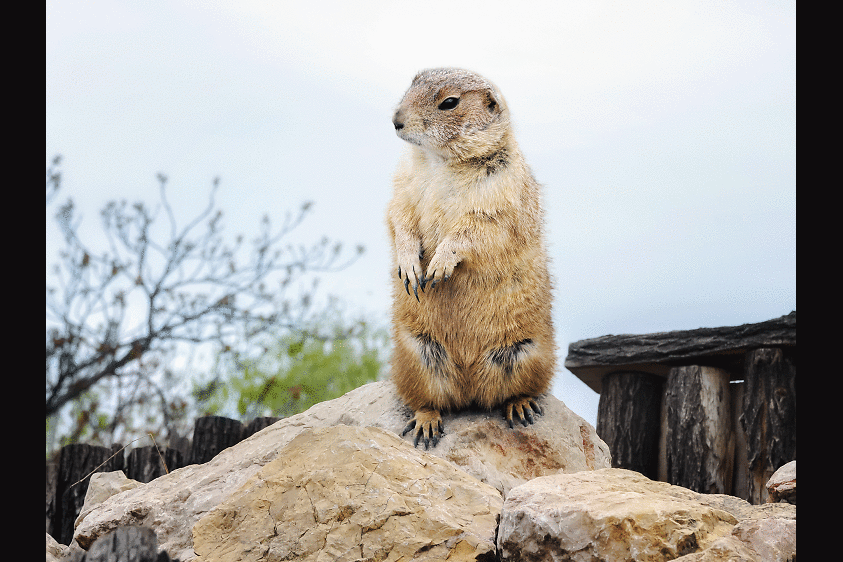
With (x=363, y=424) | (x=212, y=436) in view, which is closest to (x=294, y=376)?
(x=212, y=436)

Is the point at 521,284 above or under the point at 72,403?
above

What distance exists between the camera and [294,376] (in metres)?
7.40

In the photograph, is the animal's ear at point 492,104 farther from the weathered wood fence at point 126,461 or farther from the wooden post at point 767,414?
the wooden post at point 767,414

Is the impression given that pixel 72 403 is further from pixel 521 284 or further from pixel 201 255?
pixel 521 284

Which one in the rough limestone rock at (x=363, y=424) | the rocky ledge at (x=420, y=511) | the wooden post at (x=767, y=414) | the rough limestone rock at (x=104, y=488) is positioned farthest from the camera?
the wooden post at (x=767, y=414)

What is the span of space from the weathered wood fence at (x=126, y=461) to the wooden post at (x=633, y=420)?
340 cm

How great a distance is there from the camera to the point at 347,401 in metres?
4.77

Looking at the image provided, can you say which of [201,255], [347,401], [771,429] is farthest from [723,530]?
[201,255]

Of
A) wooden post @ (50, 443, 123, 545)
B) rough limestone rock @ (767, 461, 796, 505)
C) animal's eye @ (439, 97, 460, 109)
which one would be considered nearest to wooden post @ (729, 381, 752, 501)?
rough limestone rock @ (767, 461, 796, 505)

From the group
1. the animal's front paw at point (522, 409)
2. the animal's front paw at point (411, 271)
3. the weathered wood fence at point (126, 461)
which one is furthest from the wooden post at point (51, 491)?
the animal's front paw at point (522, 409)

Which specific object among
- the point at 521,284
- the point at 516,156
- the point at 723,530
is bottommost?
the point at 723,530

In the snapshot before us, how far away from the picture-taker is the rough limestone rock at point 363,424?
11.9 ft

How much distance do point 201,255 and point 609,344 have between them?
412cm

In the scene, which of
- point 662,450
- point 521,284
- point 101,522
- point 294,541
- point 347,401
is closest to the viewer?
point 294,541
